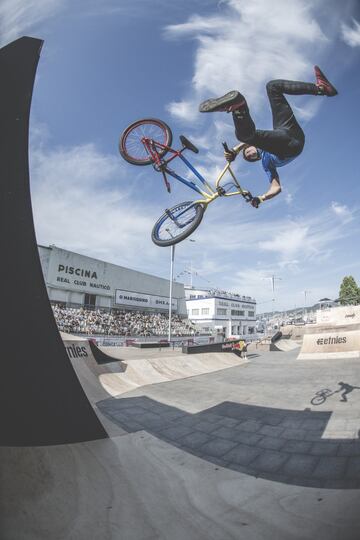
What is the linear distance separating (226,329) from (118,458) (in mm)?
57956

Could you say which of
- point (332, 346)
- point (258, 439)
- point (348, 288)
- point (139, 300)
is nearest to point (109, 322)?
point (139, 300)

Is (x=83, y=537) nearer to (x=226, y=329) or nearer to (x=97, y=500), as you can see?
(x=97, y=500)

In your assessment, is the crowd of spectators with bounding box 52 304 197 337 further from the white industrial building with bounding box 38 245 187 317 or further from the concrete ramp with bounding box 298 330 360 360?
the concrete ramp with bounding box 298 330 360 360

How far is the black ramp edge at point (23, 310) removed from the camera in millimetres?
2656

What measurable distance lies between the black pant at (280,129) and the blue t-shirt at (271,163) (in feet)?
1.72

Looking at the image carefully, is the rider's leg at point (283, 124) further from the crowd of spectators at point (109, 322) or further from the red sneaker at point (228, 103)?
the crowd of spectators at point (109, 322)

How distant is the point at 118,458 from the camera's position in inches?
123

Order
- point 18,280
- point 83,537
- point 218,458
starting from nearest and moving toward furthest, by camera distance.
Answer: point 83,537 → point 18,280 → point 218,458

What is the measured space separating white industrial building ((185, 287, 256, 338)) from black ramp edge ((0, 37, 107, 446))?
164 feet

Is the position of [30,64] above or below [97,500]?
above

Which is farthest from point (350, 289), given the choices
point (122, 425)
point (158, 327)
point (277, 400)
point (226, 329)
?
point (122, 425)

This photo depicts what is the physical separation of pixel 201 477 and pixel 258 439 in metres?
1.92

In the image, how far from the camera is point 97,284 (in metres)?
29.4

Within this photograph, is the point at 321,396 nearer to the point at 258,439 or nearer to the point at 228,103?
the point at 258,439
